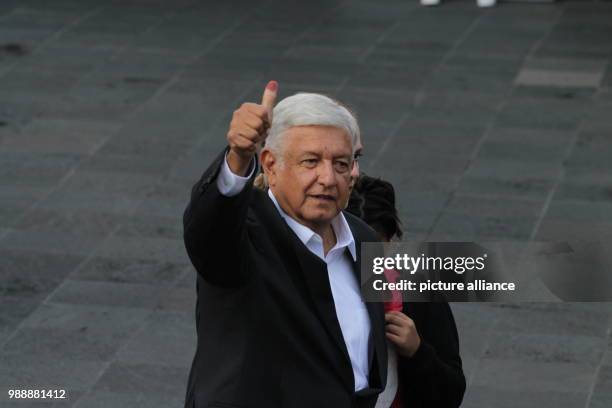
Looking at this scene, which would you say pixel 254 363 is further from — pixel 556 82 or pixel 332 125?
pixel 556 82

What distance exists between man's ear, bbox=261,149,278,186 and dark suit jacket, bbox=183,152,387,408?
0.09 m

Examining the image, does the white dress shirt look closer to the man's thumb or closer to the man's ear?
the man's ear

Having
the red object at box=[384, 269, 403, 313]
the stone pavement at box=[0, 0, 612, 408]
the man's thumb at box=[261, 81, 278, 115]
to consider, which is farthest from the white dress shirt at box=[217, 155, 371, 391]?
the stone pavement at box=[0, 0, 612, 408]

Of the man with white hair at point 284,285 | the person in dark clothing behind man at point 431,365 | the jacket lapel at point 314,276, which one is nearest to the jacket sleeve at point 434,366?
the person in dark clothing behind man at point 431,365

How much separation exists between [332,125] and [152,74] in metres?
8.38

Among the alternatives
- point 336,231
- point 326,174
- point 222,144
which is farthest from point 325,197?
point 222,144

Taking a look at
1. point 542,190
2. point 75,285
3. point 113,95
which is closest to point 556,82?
point 542,190

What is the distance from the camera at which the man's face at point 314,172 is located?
3.20 meters

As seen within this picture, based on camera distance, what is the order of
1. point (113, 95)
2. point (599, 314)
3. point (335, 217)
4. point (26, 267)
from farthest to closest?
point (113, 95), point (26, 267), point (599, 314), point (335, 217)

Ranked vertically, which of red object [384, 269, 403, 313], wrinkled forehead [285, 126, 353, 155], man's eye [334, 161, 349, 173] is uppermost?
wrinkled forehead [285, 126, 353, 155]

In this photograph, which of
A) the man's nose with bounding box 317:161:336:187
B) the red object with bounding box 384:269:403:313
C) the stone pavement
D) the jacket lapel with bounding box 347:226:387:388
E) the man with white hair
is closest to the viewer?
the man with white hair

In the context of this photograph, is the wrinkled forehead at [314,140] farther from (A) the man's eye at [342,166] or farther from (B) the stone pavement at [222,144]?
(B) the stone pavement at [222,144]

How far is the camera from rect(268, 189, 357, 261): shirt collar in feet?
10.6

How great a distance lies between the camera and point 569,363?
6.55m
